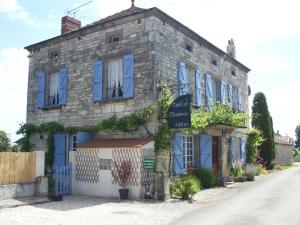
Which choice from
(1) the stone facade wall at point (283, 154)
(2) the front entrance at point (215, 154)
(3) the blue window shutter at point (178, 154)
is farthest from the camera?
(1) the stone facade wall at point (283, 154)

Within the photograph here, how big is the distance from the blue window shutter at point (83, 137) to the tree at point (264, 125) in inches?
618

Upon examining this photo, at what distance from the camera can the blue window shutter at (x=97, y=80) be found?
47.2 ft

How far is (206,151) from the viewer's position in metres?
15.7

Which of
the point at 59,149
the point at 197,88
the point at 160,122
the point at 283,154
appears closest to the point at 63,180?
the point at 59,149

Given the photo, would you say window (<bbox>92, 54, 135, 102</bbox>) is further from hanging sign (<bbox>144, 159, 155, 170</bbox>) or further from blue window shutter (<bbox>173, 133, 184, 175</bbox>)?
hanging sign (<bbox>144, 159, 155, 170</bbox>)

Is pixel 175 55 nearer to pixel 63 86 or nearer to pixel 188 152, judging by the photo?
pixel 188 152

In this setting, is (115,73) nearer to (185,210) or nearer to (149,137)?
(149,137)

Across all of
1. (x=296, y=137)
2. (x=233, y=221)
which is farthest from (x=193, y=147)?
(x=296, y=137)

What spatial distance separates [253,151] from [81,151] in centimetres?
1200

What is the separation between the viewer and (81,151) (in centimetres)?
1316

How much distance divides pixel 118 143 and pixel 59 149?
3.94 meters

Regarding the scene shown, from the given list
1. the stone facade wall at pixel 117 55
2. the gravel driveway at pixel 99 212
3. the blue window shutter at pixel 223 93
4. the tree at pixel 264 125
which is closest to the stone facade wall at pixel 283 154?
the tree at pixel 264 125

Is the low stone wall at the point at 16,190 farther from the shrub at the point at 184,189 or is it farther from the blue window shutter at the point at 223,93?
the blue window shutter at the point at 223,93

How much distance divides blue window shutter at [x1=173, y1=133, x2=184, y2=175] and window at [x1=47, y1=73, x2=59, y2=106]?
594 centimetres
